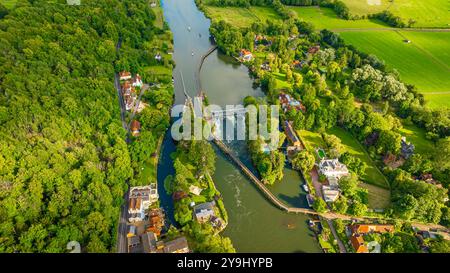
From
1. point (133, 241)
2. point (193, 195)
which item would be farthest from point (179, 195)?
point (133, 241)

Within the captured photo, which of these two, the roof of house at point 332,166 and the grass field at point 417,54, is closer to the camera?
the roof of house at point 332,166

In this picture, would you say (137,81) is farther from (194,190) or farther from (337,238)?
(337,238)

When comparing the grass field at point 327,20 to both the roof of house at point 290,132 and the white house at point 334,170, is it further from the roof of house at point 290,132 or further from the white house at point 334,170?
the white house at point 334,170

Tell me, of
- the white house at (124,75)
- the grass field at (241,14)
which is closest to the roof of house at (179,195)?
the white house at (124,75)

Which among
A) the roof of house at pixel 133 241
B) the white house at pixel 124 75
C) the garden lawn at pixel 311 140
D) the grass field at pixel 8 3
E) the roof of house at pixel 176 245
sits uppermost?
the grass field at pixel 8 3

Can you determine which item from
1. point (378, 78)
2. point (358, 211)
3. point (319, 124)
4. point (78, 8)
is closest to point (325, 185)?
point (358, 211)

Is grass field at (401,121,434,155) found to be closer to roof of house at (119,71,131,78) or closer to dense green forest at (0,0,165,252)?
dense green forest at (0,0,165,252)

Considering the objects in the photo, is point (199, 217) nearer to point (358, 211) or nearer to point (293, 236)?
point (293, 236)
